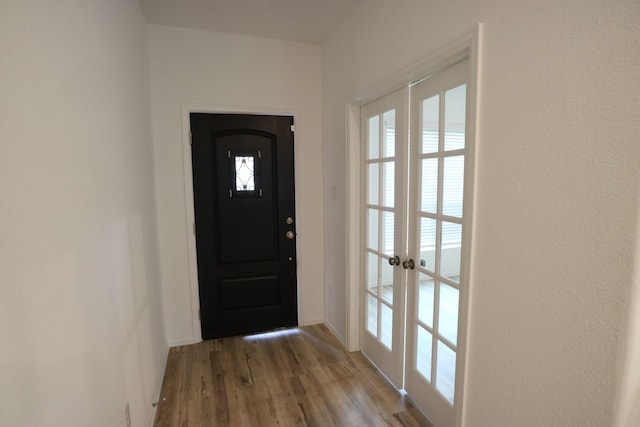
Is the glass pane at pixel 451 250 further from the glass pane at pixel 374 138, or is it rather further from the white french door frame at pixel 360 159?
the glass pane at pixel 374 138

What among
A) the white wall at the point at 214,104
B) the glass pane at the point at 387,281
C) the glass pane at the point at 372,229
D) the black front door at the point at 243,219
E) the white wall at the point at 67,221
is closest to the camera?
the white wall at the point at 67,221

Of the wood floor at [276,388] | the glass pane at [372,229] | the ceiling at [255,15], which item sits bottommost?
the wood floor at [276,388]

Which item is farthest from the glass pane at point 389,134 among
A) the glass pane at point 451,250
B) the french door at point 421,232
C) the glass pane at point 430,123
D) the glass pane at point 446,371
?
the glass pane at point 446,371

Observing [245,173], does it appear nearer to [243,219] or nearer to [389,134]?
[243,219]

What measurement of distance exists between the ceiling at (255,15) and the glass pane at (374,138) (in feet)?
2.83

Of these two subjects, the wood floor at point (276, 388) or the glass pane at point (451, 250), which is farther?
the wood floor at point (276, 388)

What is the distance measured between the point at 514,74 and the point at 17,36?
4.97 feet

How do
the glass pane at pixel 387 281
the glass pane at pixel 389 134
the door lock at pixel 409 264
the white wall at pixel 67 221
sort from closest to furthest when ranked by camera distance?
the white wall at pixel 67 221
the door lock at pixel 409 264
the glass pane at pixel 389 134
the glass pane at pixel 387 281

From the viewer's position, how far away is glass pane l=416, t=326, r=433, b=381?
6.23 feet

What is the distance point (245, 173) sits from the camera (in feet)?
9.59

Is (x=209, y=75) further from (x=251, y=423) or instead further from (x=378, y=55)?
(x=251, y=423)

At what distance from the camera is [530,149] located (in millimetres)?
1130

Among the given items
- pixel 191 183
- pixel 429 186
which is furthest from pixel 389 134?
pixel 191 183

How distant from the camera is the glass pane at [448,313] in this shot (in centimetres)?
167
